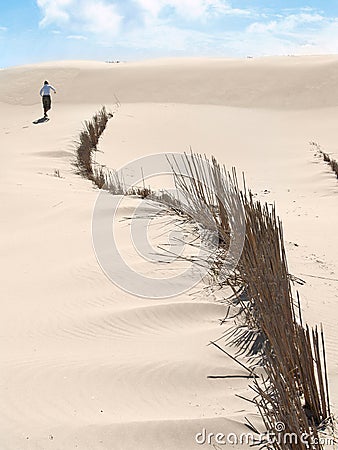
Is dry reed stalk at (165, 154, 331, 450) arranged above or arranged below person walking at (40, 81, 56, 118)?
below

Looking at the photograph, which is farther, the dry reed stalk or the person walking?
the person walking

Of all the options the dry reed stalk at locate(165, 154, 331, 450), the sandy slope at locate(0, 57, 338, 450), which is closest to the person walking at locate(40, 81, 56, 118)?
the sandy slope at locate(0, 57, 338, 450)

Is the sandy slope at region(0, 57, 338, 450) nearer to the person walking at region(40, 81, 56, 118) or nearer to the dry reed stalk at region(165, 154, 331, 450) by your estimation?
the dry reed stalk at region(165, 154, 331, 450)

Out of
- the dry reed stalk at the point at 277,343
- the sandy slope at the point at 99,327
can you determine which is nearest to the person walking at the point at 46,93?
the sandy slope at the point at 99,327

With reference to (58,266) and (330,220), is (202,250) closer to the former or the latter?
(58,266)

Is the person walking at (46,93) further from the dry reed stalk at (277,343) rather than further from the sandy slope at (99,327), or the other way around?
the dry reed stalk at (277,343)

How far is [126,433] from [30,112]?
19.2 meters

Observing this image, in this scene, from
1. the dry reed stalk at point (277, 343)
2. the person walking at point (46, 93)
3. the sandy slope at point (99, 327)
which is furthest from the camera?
the person walking at point (46, 93)

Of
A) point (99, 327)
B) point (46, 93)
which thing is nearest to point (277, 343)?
point (99, 327)

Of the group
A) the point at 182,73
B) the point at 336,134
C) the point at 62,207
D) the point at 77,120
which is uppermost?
the point at 182,73

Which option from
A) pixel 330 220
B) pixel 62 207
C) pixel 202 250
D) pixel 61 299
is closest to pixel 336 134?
pixel 330 220

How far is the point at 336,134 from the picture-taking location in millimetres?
14617

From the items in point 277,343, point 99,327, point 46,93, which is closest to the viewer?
point 277,343

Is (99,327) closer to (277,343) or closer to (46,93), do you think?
(277,343)
